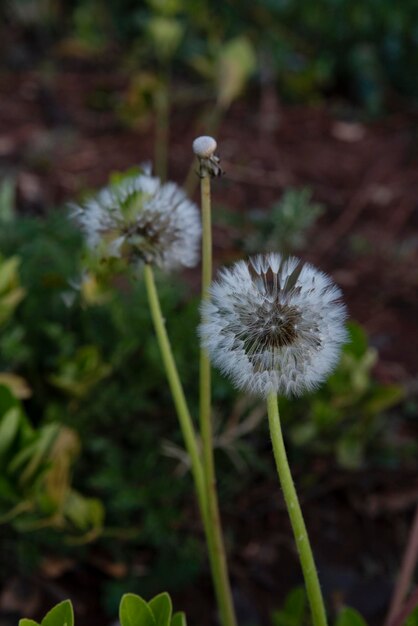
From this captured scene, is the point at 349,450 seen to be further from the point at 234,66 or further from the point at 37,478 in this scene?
the point at 234,66

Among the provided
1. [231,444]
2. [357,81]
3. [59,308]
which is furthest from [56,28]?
[231,444]

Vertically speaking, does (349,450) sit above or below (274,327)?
above

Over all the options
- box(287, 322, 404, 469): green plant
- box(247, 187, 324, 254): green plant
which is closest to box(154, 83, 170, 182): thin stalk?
box(247, 187, 324, 254): green plant

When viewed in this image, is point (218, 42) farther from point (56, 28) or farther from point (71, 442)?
point (71, 442)

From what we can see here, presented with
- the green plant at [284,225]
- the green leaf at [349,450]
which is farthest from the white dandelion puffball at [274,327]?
the green plant at [284,225]

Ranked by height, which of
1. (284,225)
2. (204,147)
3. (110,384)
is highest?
A: (284,225)

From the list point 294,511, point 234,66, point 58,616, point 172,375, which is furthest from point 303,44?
point 58,616

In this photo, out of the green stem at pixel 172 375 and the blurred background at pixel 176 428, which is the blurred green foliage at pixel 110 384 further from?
the green stem at pixel 172 375

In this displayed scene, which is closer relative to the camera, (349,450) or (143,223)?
(143,223)
